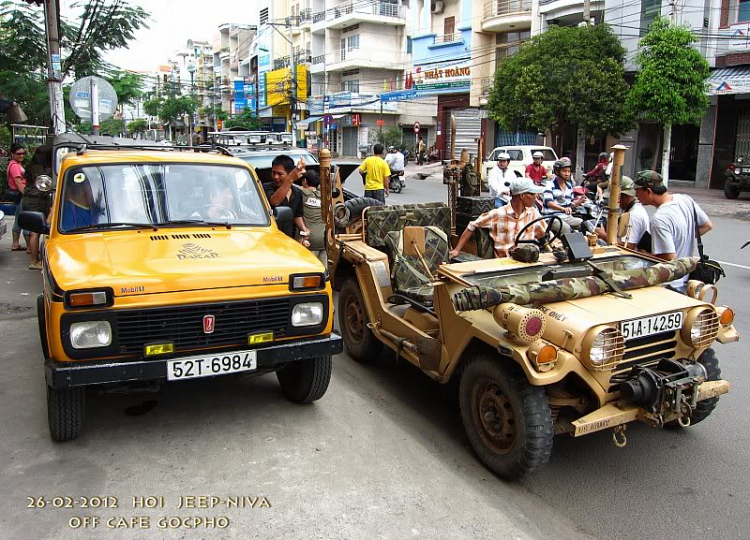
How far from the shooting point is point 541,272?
4.38 meters

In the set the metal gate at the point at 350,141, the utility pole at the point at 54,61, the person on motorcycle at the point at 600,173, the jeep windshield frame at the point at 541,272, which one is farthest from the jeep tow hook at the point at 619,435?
the metal gate at the point at 350,141

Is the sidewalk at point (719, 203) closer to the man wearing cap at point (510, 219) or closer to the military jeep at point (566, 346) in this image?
the man wearing cap at point (510, 219)

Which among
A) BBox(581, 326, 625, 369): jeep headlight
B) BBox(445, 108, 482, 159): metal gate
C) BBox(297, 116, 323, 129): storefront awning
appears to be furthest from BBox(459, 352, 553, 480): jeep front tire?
BBox(297, 116, 323, 129): storefront awning

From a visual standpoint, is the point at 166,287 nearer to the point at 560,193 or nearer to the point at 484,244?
the point at 484,244

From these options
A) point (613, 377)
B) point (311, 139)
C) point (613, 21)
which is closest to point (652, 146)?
point (613, 21)

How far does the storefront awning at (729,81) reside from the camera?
21513 mm

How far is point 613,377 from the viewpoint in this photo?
12.2 ft

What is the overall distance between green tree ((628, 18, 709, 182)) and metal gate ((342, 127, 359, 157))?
35856 mm

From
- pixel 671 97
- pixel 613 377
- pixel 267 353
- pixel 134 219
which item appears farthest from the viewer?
pixel 671 97

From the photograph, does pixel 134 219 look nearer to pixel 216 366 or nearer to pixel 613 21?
pixel 216 366

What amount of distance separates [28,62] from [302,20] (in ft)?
166

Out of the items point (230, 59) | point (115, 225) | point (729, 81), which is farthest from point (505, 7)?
point (230, 59)

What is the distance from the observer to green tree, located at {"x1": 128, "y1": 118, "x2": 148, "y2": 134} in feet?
311

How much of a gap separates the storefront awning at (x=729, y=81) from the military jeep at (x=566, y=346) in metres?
20.6
